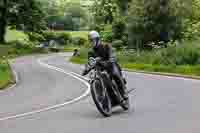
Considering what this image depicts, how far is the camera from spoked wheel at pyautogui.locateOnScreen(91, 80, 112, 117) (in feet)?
39.8

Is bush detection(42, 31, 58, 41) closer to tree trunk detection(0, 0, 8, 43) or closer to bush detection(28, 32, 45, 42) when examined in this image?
bush detection(28, 32, 45, 42)

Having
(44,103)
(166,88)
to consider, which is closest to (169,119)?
(44,103)

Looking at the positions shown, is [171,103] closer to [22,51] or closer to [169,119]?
[169,119]

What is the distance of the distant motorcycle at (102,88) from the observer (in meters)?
12.1

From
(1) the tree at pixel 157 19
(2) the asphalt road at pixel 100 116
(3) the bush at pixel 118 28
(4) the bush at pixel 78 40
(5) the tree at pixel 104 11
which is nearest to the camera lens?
(2) the asphalt road at pixel 100 116

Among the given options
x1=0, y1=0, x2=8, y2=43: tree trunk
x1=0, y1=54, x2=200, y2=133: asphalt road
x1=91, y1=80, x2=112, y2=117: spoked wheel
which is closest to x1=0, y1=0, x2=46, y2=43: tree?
x1=0, y1=0, x2=8, y2=43: tree trunk

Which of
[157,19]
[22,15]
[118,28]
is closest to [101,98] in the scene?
[157,19]

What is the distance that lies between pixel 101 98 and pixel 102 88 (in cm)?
22

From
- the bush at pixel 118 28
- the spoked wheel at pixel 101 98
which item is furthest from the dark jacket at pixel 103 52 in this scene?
the bush at pixel 118 28

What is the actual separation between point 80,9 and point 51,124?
130 meters

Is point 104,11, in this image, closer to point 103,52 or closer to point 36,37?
point 36,37

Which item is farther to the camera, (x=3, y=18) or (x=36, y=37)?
(x=36, y=37)

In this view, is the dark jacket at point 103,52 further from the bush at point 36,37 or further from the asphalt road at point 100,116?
the bush at point 36,37

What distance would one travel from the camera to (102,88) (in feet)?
40.3
